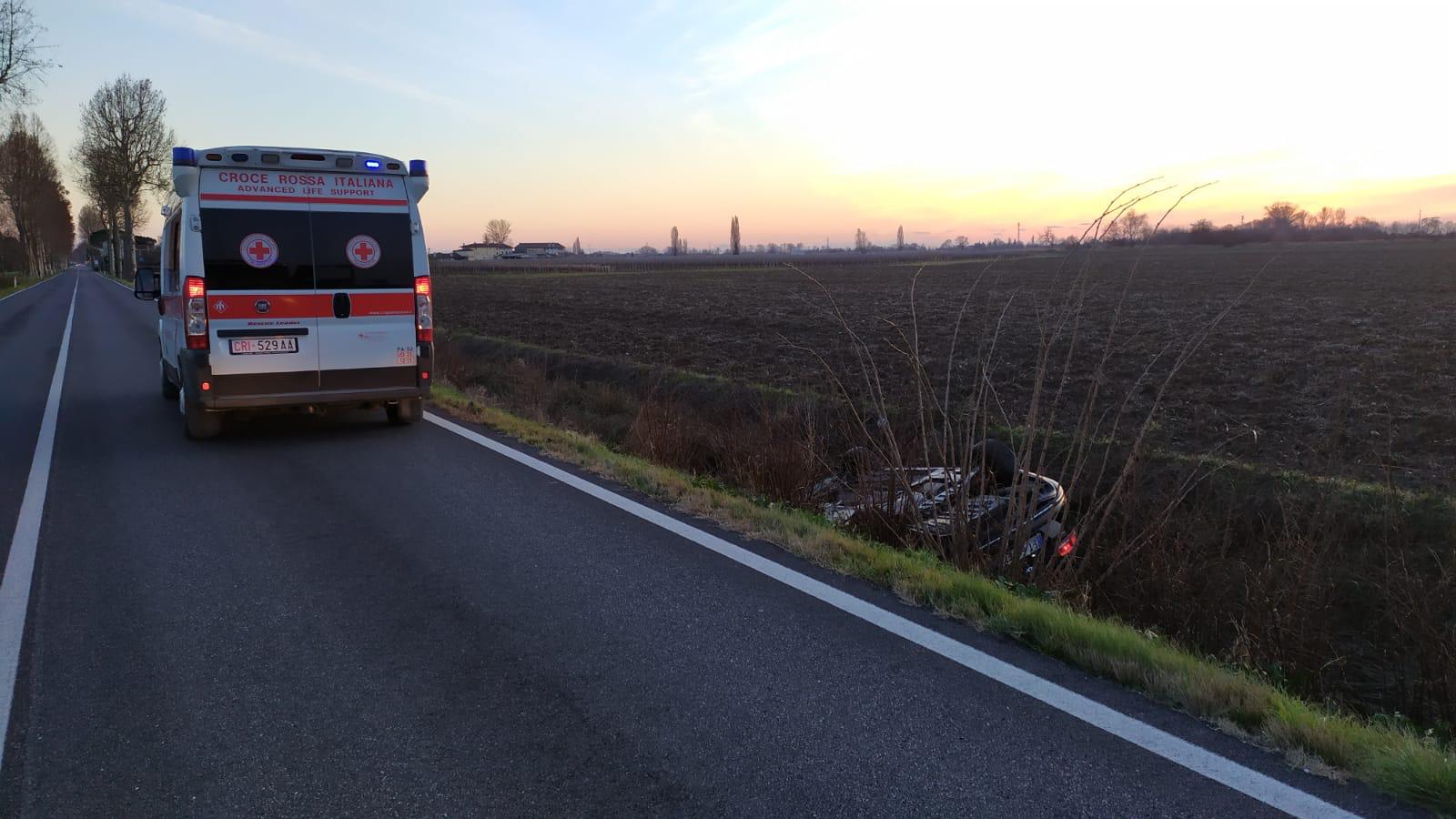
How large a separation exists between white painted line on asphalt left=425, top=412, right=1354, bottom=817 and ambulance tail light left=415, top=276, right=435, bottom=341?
171 inches

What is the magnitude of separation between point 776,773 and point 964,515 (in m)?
3.28

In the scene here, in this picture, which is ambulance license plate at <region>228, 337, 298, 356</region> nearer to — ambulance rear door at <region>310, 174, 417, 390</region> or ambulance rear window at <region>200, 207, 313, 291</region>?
ambulance rear door at <region>310, 174, 417, 390</region>

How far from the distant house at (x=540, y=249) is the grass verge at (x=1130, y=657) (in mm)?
171660

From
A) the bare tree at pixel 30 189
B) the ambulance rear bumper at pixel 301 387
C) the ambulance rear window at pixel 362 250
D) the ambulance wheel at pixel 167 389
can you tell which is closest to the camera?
the ambulance rear bumper at pixel 301 387

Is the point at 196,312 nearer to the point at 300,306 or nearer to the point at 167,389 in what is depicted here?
the point at 300,306

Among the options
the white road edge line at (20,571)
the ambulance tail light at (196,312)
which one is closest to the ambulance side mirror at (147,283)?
the white road edge line at (20,571)

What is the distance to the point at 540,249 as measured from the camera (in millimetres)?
182750

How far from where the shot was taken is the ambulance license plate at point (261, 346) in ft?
28.2

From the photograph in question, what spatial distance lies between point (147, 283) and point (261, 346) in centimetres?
329

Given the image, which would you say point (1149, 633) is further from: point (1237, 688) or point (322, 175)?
point (322, 175)

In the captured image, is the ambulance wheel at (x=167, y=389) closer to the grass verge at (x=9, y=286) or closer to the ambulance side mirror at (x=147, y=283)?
the ambulance side mirror at (x=147, y=283)

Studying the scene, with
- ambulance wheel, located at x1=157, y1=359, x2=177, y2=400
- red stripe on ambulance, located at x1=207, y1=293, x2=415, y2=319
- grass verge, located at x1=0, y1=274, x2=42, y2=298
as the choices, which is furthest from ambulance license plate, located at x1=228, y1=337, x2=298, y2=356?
grass verge, located at x1=0, y1=274, x2=42, y2=298

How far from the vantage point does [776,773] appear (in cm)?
307

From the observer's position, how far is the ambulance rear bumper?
855cm
